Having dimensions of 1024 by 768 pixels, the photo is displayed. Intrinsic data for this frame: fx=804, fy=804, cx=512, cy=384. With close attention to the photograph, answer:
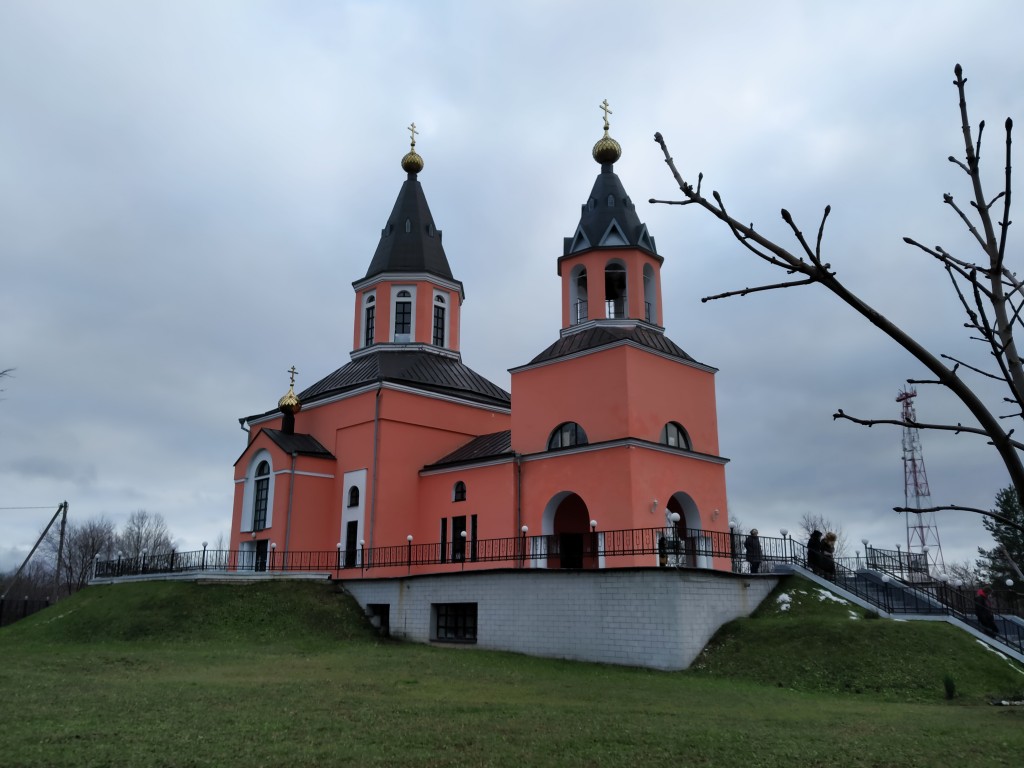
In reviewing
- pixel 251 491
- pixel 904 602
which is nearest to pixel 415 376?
pixel 251 491

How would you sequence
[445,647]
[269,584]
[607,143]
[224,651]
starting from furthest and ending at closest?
[607,143] → [269,584] → [445,647] → [224,651]

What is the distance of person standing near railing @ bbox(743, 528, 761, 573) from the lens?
19484 millimetres

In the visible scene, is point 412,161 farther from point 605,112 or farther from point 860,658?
point 860,658

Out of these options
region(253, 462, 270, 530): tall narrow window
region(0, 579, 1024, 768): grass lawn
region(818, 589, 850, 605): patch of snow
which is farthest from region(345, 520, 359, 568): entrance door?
region(818, 589, 850, 605): patch of snow

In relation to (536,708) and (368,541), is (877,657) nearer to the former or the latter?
(536,708)

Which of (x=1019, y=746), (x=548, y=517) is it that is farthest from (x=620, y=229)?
(x=1019, y=746)

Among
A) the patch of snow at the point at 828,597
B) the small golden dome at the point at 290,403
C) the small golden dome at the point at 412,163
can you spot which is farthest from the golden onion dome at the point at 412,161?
the patch of snow at the point at 828,597

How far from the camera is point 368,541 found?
2480 cm

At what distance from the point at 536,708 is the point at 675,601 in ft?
20.3

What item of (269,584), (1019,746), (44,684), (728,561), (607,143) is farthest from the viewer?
(607,143)

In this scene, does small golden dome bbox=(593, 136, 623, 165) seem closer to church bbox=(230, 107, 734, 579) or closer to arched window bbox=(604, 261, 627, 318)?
church bbox=(230, 107, 734, 579)

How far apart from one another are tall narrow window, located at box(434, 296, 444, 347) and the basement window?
1240 cm

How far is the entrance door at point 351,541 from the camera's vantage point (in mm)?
25156

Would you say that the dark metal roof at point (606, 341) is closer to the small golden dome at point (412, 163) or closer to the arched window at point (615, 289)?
the arched window at point (615, 289)
